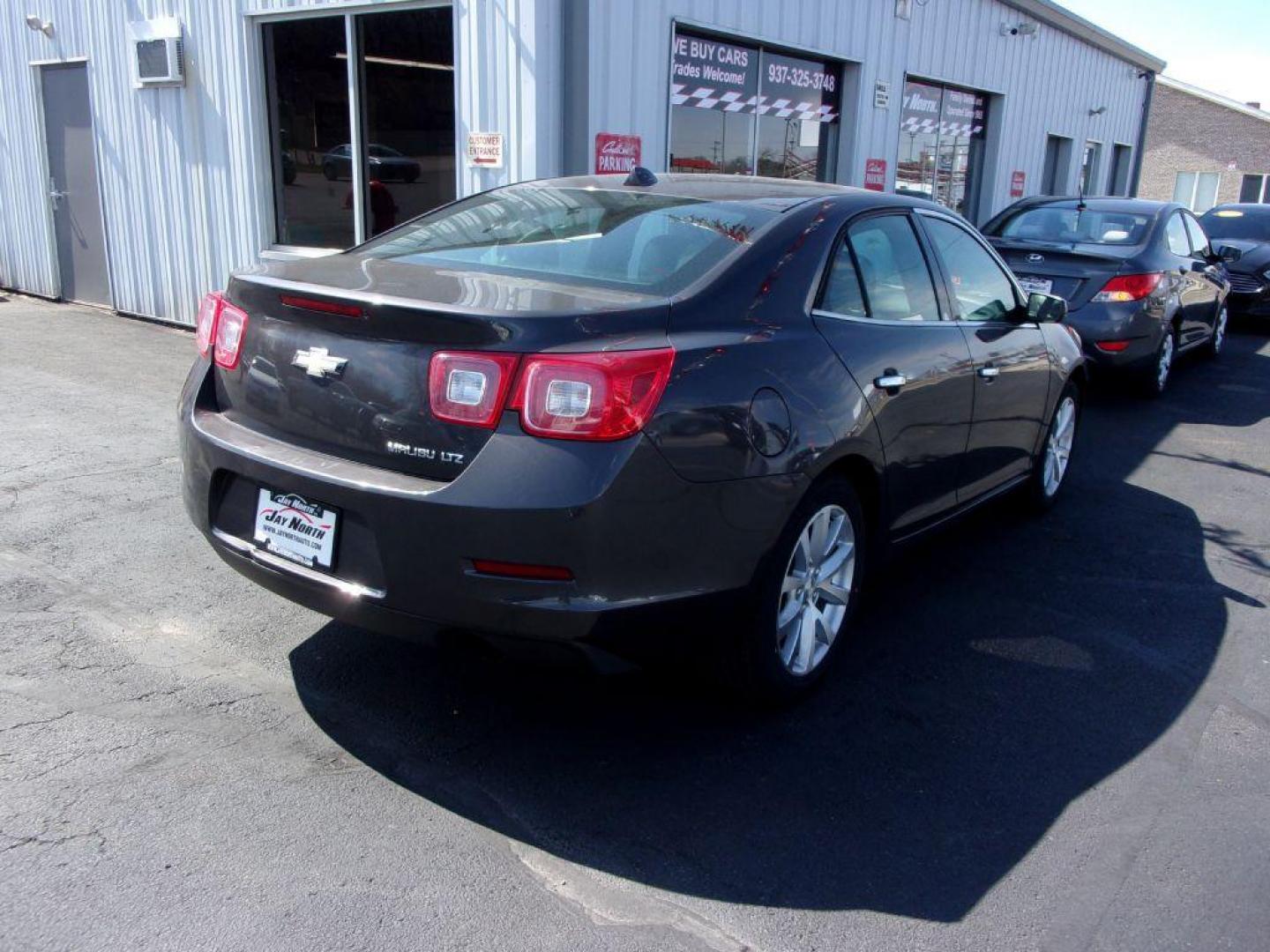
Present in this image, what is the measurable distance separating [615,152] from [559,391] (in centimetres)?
571

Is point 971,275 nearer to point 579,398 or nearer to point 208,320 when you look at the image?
point 579,398

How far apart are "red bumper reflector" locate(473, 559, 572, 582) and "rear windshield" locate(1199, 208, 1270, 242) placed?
1426 centimetres

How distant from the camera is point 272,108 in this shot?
9344 millimetres

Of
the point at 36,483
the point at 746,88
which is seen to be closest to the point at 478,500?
the point at 36,483

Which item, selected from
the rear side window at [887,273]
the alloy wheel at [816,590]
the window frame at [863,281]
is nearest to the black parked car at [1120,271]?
the window frame at [863,281]

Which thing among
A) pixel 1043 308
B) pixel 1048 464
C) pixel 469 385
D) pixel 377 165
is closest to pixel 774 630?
pixel 469 385

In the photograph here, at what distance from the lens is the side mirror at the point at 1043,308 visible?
4965 millimetres

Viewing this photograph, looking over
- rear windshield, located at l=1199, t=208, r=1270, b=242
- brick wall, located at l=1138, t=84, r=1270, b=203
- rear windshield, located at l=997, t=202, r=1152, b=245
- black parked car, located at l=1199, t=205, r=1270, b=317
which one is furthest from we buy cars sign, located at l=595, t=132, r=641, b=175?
brick wall, located at l=1138, t=84, r=1270, b=203

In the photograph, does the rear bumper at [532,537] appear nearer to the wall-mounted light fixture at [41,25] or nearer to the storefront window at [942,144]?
the wall-mounted light fixture at [41,25]

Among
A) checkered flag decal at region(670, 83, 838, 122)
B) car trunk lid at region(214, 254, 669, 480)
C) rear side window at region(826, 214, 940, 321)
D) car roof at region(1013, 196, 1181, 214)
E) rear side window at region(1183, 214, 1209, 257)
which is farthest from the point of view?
rear side window at region(1183, 214, 1209, 257)

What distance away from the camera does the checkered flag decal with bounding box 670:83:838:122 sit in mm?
9070

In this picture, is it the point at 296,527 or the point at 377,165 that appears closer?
the point at 296,527

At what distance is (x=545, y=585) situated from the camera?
9.06 ft

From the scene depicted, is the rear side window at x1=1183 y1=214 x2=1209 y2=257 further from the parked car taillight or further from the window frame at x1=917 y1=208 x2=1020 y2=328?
the parked car taillight
